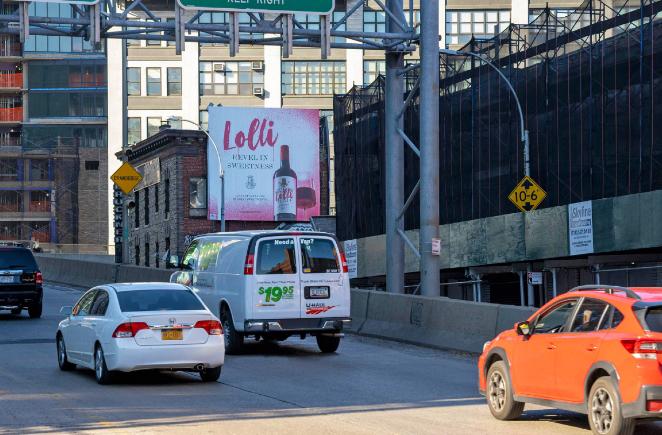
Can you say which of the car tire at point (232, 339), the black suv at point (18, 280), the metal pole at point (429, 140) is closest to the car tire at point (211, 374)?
the car tire at point (232, 339)

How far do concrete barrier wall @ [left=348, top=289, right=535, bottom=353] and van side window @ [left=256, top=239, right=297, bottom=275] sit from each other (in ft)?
11.1

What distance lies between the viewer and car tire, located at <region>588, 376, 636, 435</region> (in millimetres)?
9047

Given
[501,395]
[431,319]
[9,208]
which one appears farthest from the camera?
[9,208]

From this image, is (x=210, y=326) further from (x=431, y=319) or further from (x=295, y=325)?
(x=431, y=319)

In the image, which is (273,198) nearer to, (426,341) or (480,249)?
(480,249)

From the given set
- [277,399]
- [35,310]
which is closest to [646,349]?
[277,399]

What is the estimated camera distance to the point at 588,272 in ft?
121

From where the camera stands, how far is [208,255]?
2000cm

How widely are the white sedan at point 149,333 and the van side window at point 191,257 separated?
5650 millimetres

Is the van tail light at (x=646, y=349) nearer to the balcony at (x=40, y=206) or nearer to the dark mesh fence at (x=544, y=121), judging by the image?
the dark mesh fence at (x=544, y=121)

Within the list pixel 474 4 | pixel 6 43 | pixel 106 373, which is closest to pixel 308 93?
pixel 474 4

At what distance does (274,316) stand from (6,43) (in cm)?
8781

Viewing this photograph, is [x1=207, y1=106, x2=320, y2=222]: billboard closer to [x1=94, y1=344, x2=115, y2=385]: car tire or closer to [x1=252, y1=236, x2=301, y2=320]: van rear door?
[x1=252, y1=236, x2=301, y2=320]: van rear door

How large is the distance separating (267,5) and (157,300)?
350 inches
